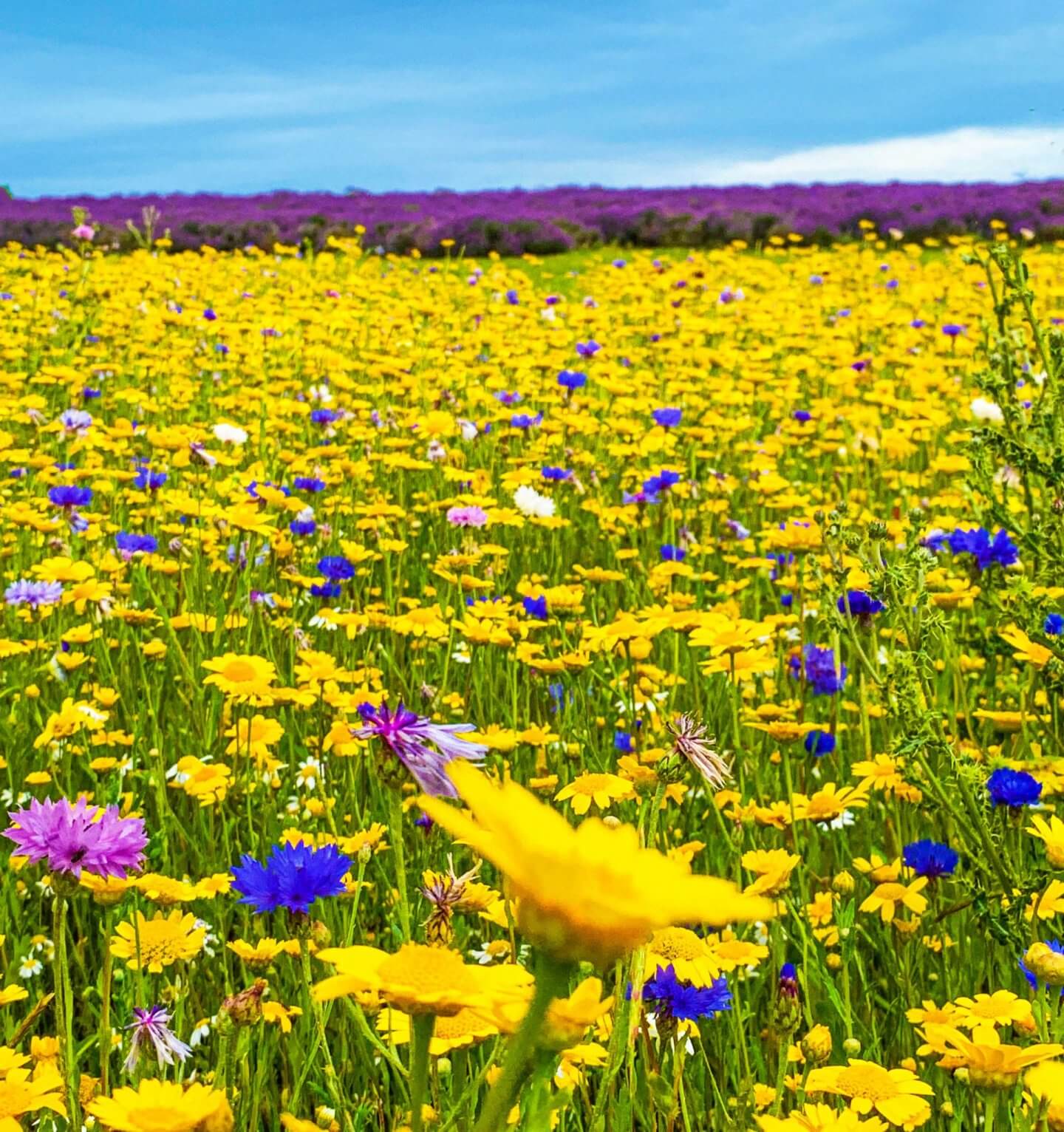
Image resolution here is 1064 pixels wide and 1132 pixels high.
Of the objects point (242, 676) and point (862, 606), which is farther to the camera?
point (862, 606)

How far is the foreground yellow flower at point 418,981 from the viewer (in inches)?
21.2

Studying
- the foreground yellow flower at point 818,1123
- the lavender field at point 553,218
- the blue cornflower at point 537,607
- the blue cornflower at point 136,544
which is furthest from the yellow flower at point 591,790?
the lavender field at point 553,218

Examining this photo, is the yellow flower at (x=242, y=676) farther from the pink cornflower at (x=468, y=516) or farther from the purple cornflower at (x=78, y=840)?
the pink cornflower at (x=468, y=516)

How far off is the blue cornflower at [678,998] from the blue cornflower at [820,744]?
3.26 feet

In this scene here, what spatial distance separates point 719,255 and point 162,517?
22.9 feet

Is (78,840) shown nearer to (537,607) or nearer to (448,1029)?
(448,1029)

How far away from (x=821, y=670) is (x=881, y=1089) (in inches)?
58.2

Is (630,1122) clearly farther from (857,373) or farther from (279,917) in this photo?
(857,373)

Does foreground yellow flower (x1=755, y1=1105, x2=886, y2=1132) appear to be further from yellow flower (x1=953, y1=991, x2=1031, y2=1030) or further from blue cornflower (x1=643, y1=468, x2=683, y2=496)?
blue cornflower (x1=643, y1=468, x2=683, y2=496)

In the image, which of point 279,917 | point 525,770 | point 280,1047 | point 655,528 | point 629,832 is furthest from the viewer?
point 655,528

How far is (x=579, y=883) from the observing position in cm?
41

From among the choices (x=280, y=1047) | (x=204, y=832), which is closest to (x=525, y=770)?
(x=204, y=832)

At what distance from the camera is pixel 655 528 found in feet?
12.2

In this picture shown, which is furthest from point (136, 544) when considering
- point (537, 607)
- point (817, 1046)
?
point (817, 1046)
